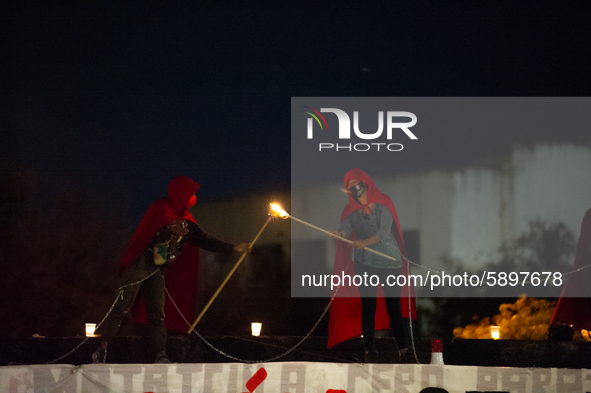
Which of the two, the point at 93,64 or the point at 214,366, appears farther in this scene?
the point at 93,64

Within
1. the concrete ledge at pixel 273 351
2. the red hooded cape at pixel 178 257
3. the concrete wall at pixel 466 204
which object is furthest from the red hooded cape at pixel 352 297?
the red hooded cape at pixel 178 257

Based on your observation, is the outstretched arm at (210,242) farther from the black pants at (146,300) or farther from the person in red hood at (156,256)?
the black pants at (146,300)

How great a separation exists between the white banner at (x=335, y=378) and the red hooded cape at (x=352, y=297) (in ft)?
3.88

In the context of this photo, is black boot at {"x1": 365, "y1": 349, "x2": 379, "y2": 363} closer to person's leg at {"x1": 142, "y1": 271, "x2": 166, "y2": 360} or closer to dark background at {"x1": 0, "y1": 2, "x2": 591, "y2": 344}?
person's leg at {"x1": 142, "y1": 271, "x2": 166, "y2": 360}

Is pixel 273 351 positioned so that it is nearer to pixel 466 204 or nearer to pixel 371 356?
pixel 371 356

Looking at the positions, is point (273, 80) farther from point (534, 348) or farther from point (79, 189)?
point (534, 348)

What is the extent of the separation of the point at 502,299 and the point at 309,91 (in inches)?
112

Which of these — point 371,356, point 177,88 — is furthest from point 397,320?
point 177,88

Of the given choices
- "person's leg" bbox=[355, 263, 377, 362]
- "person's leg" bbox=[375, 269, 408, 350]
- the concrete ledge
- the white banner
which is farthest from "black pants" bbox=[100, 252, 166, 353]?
"person's leg" bbox=[375, 269, 408, 350]

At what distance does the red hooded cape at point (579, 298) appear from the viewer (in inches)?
202

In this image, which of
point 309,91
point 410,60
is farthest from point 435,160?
point 309,91

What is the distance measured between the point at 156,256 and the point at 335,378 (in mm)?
1862

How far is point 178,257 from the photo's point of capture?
5207 millimetres

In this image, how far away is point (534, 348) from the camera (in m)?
4.51
